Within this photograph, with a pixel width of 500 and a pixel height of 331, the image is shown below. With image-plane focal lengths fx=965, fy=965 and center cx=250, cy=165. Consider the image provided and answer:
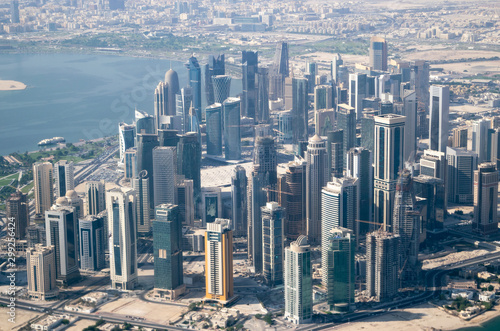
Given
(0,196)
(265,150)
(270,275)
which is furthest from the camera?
(0,196)

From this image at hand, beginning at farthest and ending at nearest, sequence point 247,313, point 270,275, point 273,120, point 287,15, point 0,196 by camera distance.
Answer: point 287,15
point 273,120
point 0,196
point 270,275
point 247,313

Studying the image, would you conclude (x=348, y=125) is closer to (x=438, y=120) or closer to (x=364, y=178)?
(x=438, y=120)

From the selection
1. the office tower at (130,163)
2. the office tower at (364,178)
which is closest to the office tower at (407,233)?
the office tower at (364,178)

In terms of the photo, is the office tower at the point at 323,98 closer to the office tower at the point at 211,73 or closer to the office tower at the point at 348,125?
the office tower at the point at 211,73

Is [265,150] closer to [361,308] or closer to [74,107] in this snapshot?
[361,308]

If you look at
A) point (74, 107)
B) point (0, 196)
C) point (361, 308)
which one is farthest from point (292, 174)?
point (74, 107)

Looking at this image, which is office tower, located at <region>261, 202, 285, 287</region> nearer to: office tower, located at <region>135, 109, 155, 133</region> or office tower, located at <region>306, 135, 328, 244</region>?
office tower, located at <region>306, 135, 328, 244</region>
